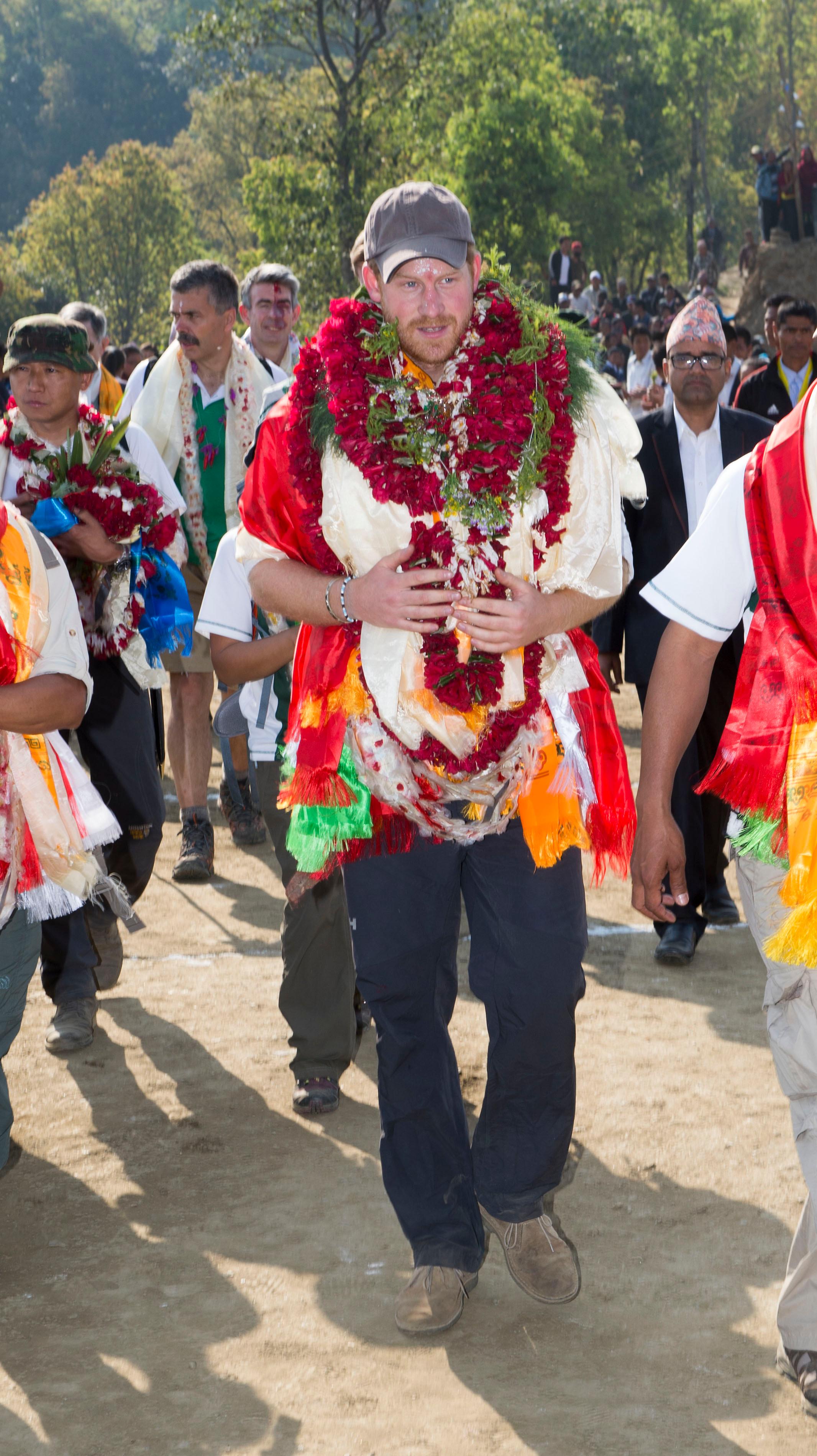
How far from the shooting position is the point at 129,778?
5262 millimetres

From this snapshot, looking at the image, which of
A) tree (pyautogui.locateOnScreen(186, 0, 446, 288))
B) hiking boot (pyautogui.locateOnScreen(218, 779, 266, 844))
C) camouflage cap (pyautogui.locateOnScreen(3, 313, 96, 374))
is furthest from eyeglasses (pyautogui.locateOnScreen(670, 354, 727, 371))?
tree (pyautogui.locateOnScreen(186, 0, 446, 288))

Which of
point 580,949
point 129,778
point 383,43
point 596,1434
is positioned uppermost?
point 383,43

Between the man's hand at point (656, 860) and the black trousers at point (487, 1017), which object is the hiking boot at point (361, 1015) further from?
the man's hand at point (656, 860)

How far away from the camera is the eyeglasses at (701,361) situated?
6.02 metres

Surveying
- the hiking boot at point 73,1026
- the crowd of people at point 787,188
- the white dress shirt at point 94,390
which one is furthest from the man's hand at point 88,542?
the crowd of people at point 787,188

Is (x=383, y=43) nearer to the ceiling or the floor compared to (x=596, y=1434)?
nearer to the ceiling

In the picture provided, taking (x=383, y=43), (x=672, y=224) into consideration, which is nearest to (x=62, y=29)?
(x=672, y=224)

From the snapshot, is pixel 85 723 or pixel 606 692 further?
pixel 85 723

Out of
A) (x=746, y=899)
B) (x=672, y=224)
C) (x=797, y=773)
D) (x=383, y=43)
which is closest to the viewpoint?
(x=797, y=773)

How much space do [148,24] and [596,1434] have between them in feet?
475

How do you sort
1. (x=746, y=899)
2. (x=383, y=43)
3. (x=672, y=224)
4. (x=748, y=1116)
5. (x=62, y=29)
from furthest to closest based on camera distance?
1. (x=62, y=29)
2. (x=672, y=224)
3. (x=383, y=43)
4. (x=748, y=1116)
5. (x=746, y=899)

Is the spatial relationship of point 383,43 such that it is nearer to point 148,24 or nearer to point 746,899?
point 746,899

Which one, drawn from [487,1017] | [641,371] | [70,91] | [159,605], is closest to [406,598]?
[487,1017]

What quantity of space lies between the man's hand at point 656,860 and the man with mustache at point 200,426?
3.97 metres
